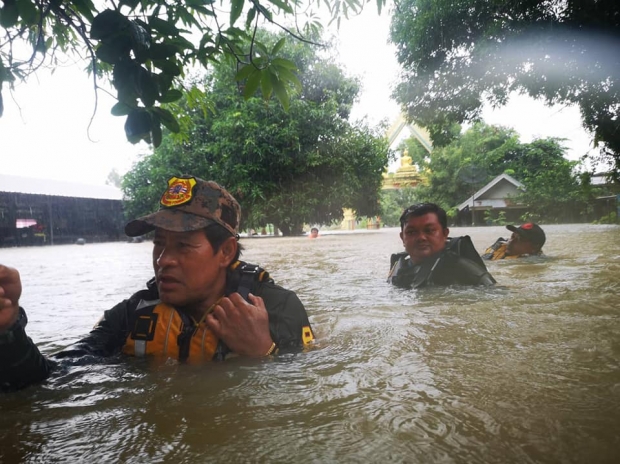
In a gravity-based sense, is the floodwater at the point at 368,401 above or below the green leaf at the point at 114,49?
below

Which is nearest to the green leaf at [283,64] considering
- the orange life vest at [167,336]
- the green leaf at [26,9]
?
the green leaf at [26,9]

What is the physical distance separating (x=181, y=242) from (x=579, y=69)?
7.99 m

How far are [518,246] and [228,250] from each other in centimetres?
636

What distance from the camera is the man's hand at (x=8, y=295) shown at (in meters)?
1.42

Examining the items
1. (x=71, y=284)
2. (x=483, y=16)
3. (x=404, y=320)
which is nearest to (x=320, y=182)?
(x=483, y=16)

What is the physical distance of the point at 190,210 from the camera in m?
2.08

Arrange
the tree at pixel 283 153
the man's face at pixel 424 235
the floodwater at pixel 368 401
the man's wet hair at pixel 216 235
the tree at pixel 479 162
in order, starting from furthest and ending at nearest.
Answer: the tree at pixel 479 162 < the tree at pixel 283 153 < the man's face at pixel 424 235 < the man's wet hair at pixel 216 235 < the floodwater at pixel 368 401

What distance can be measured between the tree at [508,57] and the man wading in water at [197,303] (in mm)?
5289

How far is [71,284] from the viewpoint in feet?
18.7

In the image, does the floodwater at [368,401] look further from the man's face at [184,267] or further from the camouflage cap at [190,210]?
the camouflage cap at [190,210]

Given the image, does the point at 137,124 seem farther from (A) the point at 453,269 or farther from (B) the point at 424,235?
(A) the point at 453,269

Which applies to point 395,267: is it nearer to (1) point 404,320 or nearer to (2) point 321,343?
(1) point 404,320

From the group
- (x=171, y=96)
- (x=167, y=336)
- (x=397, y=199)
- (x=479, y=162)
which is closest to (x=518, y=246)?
(x=167, y=336)

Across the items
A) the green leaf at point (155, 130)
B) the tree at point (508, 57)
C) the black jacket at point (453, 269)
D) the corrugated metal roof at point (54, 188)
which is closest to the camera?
A: the green leaf at point (155, 130)
